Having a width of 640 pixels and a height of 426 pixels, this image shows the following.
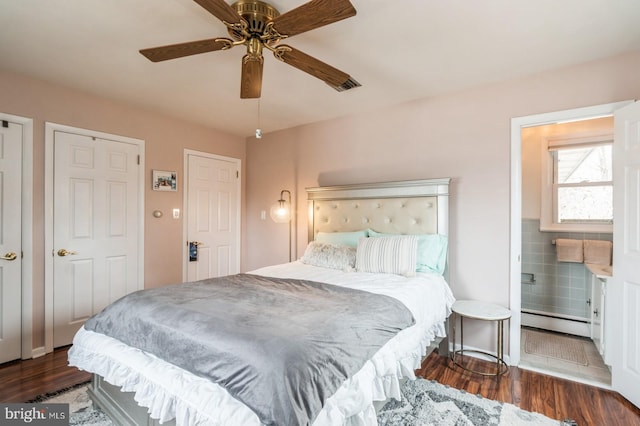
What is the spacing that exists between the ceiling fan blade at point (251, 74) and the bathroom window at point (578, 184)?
344cm

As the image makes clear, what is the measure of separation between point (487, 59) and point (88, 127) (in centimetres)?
367

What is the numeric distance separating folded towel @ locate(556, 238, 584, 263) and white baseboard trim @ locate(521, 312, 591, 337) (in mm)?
664

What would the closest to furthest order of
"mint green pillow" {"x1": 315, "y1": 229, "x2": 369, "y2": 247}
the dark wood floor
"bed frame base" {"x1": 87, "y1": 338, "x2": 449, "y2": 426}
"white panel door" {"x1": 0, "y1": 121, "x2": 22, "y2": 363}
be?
"bed frame base" {"x1": 87, "y1": 338, "x2": 449, "y2": 426} → the dark wood floor → "white panel door" {"x1": 0, "y1": 121, "x2": 22, "y2": 363} → "mint green pillow" {"x1": 315, "y1": 229, "x2": 369, "y2": 247}

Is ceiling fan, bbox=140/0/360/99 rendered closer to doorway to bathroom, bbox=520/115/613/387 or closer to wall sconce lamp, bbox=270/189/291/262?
wall sconce lamp, bbox=270/189/291/262

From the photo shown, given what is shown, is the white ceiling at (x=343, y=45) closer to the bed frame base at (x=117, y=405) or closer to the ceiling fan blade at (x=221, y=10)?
the ceiling fan blade at (x=221, y=10)

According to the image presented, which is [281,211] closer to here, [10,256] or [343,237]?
[343,237]

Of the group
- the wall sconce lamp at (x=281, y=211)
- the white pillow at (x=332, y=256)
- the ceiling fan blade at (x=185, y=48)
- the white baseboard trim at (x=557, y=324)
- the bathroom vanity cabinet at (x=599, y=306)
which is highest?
the ceiling fan blade at (x=185, y=48)

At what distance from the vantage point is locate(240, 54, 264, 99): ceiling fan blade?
183cm

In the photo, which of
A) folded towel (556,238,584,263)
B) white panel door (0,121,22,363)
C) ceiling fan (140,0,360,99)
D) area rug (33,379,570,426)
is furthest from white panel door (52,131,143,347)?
folded towel (556,238,584,263)

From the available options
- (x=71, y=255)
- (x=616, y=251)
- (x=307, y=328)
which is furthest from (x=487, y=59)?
(x=71, y=255)

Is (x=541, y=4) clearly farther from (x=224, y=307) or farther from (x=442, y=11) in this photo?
(x=224, y=307)

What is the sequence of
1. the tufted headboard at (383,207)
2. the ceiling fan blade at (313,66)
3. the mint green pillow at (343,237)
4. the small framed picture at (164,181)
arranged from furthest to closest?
the small framed picture at (164,181) < the mint green pillow at (343,237) < the tufted headboard at (383,207) < the ceiling fan blade at (313,66)

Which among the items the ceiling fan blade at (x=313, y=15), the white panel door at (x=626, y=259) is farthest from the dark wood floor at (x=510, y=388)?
the ceiling fan blade at (x=313, y=15)

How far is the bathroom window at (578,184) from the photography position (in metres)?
3.36
